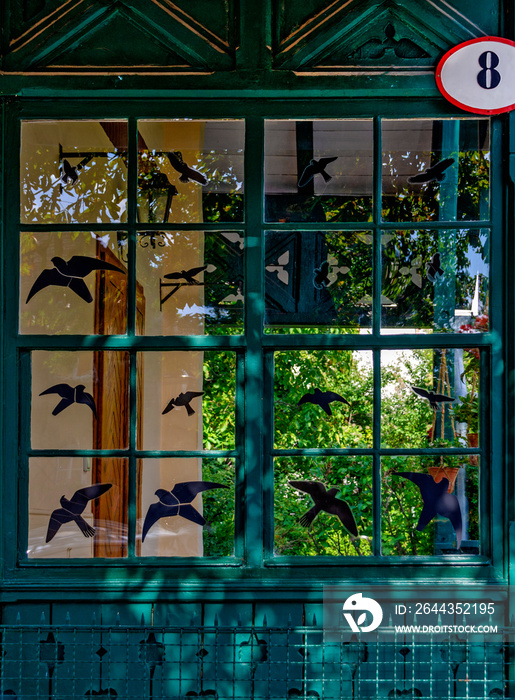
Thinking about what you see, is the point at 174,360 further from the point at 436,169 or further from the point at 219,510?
the point at 436,169

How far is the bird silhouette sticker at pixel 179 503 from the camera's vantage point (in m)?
3.50

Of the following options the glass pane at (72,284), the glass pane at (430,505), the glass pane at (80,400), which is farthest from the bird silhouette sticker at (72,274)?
the glass pane at (430,505)

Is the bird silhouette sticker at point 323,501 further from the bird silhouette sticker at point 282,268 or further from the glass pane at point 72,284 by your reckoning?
the glass pane at point 72,284

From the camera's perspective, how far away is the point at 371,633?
340cm

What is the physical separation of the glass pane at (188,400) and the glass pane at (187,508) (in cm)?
12

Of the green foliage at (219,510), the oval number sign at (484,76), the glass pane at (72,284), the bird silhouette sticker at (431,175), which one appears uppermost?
the oval number sign at (484,76)

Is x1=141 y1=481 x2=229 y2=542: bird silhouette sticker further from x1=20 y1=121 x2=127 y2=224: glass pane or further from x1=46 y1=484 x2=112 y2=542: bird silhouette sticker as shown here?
x1=20 y1=121 x2=127 y2=224: glass pane

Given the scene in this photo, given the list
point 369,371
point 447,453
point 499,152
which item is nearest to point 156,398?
point 369,371

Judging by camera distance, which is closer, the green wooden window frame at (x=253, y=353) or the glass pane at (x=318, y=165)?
the green wooden window frame at (x=253, y=353)

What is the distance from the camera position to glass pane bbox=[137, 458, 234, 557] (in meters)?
3.49

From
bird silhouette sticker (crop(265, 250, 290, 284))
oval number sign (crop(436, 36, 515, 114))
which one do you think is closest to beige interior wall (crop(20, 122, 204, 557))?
bird silhouette sticker (crop(265, 250, 290, 284))

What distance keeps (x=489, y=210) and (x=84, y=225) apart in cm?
228

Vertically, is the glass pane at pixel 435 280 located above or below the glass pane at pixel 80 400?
above

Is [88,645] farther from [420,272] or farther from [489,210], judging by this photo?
[489,210]
